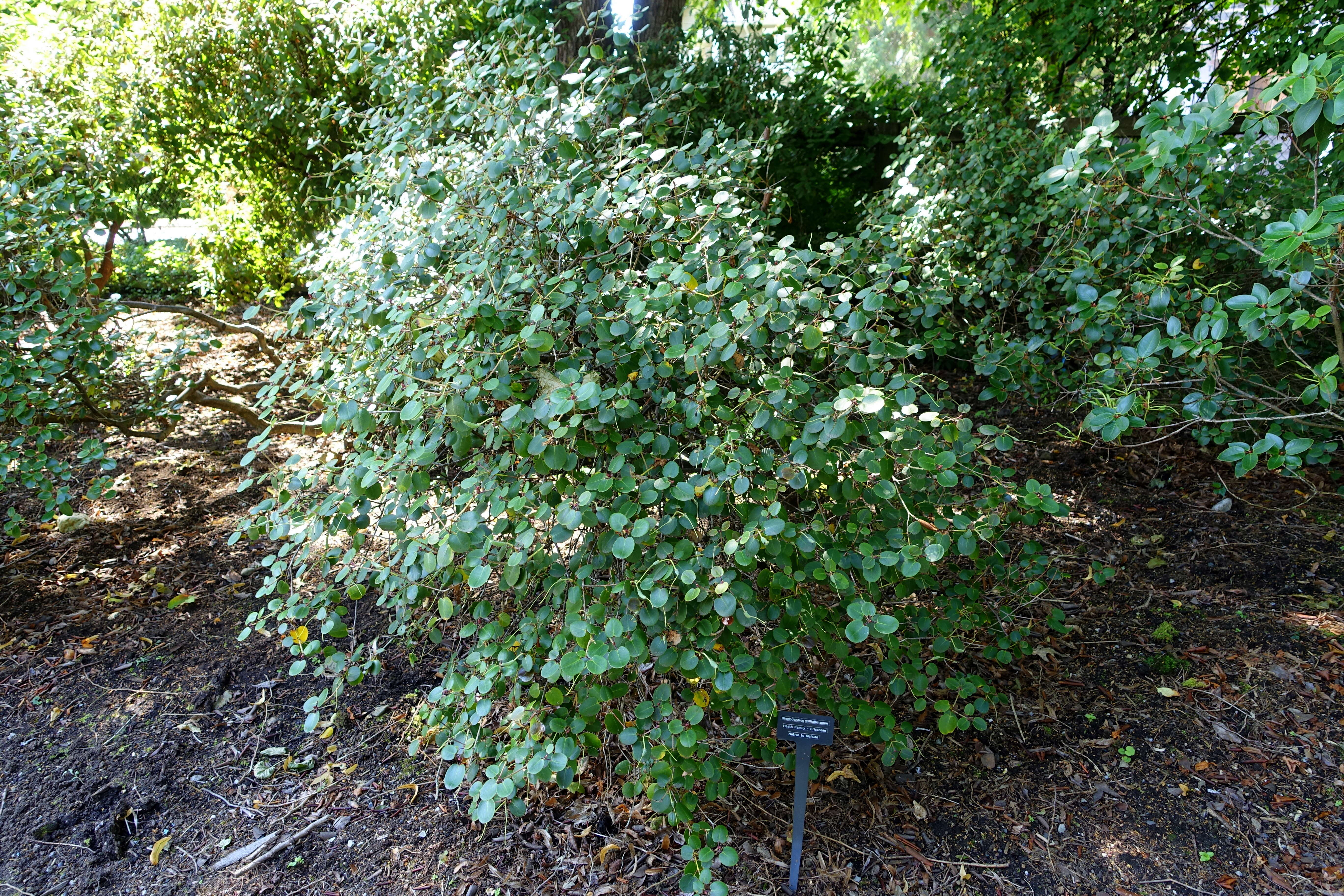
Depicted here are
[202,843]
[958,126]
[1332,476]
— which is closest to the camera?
[202,843]

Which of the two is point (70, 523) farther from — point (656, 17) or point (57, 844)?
point (656, 17)

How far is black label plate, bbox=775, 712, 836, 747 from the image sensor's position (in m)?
1.84

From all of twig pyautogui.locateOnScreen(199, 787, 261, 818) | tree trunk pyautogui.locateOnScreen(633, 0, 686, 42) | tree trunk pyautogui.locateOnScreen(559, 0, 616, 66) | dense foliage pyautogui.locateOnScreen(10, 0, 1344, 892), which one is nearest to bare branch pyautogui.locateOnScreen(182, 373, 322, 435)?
dense foliage pyautogui.locateOnScreen(10, 0, 1344, 892)

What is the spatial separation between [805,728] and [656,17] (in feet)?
15.9

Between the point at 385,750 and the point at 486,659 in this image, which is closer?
the point at 486,659

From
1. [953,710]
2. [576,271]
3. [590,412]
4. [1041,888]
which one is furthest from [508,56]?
[1041,888]

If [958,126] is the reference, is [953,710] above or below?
below

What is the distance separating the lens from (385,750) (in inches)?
100

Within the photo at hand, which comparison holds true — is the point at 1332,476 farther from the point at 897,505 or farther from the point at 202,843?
the point at 202,843

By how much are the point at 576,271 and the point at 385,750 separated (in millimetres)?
1719

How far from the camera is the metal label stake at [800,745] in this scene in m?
1.85

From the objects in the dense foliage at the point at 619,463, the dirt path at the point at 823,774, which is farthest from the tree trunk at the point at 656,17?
the dirt path at the point at 823,774

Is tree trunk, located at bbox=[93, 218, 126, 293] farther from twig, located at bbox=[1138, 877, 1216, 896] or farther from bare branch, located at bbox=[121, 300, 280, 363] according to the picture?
twig, located at bbox=[1138, 877, 1216, 896]

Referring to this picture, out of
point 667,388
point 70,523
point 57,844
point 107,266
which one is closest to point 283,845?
point 57,844
